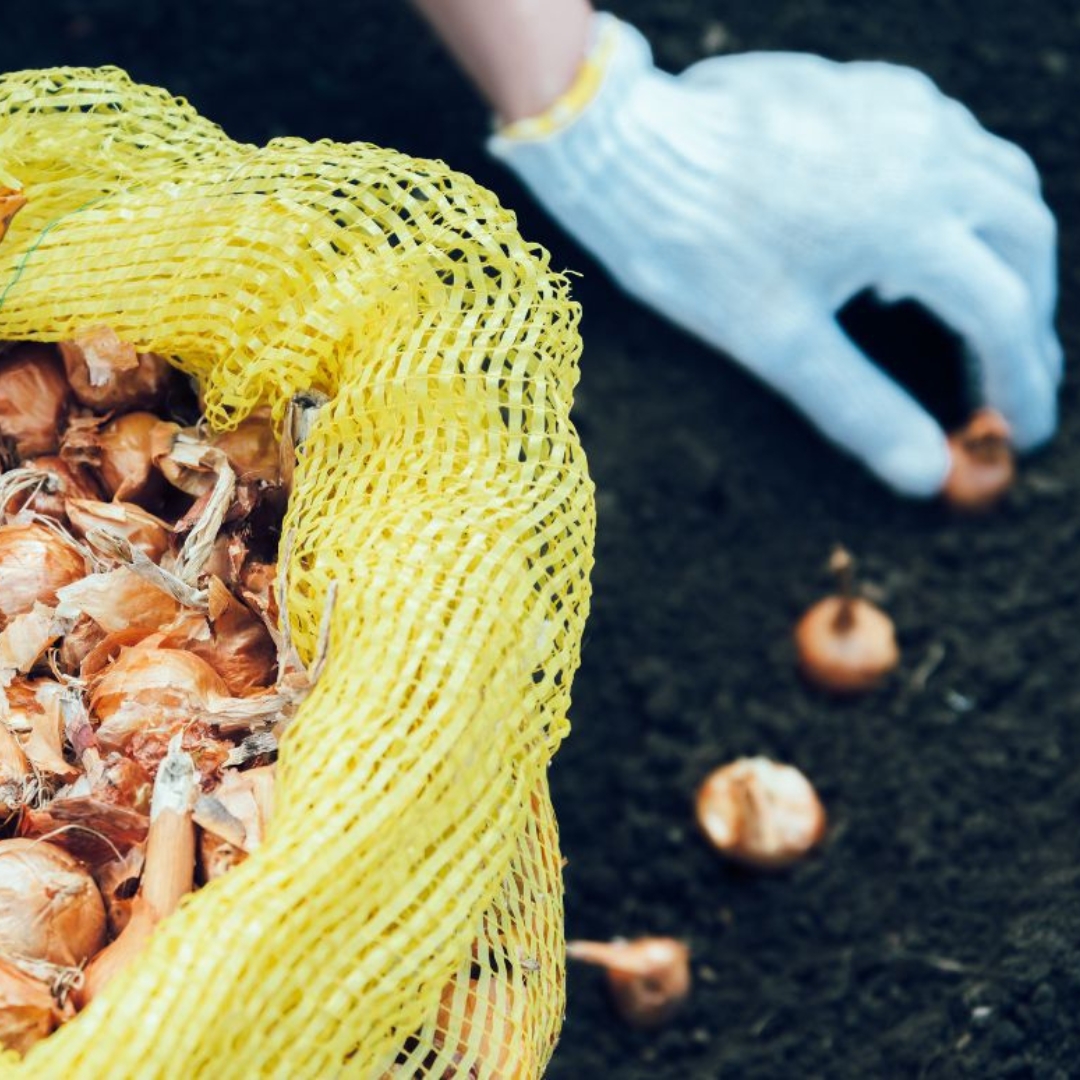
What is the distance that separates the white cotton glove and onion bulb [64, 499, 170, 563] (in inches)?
28.7

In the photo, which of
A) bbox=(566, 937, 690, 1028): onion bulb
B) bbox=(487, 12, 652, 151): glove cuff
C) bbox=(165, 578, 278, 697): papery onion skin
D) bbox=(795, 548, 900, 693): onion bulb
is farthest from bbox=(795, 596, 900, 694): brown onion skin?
bbox=(165, 578, 278, 697): papery onion skin

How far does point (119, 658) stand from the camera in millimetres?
778

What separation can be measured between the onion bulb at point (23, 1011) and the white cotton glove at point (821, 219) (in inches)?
39.3

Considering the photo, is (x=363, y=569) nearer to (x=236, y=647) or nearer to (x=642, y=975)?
(x=236, y=647)

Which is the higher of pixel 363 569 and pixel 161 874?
pixel 363 569

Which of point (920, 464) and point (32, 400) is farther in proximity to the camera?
point (920, 464)

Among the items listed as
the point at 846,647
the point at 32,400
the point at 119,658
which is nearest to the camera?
the point at 119,658

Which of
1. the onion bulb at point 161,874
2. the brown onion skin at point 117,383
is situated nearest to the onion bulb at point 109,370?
the brown onion skin at point 117,383

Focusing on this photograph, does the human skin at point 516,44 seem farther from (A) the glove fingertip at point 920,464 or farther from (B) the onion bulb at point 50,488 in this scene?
(B) the onion bulb at point 50,488

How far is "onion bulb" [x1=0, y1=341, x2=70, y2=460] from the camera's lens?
0.87 metres

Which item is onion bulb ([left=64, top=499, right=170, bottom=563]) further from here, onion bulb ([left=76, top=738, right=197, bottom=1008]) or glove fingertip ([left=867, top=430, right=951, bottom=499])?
glove fingertip ([left=867, top=430, right=951, bottom=499])

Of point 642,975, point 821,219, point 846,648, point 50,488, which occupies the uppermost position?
point 50,488

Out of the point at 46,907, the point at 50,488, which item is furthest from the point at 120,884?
the point at 50,488

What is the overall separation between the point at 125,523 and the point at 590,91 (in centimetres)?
79
